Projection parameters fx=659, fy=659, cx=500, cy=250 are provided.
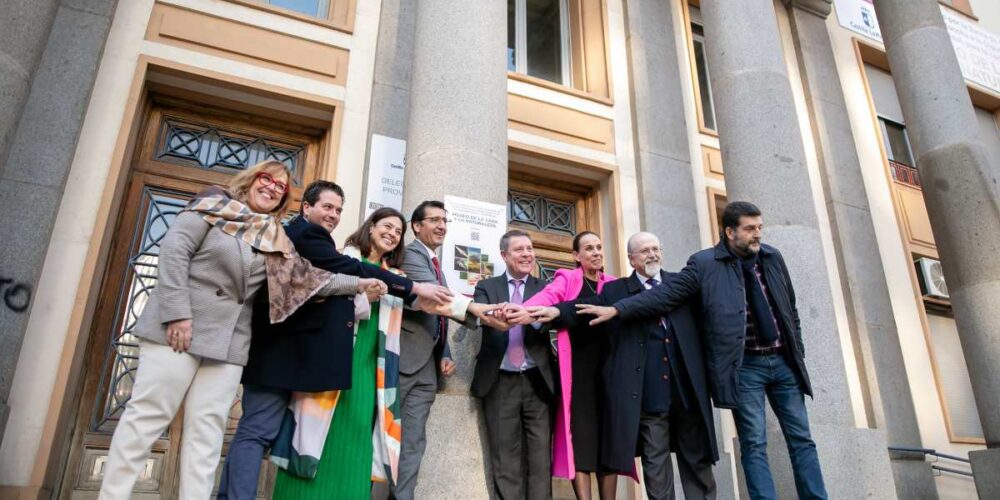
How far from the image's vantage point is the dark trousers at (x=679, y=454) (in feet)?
12.3

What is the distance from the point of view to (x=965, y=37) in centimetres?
1225

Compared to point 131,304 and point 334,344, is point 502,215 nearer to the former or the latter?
point 334,344

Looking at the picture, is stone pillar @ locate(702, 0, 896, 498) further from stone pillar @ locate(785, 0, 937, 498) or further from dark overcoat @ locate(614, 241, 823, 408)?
stone pillar @ locate(785, 0, 937, 498)

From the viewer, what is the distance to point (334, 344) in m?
3.21

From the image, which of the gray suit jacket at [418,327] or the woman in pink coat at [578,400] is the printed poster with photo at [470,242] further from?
the woman in pink coat at [578,400]

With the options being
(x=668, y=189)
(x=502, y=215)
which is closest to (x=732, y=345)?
(x=502, y=215)

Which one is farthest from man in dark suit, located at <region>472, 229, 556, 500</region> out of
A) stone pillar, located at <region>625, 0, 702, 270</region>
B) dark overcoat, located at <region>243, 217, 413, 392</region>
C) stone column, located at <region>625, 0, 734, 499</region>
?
stone pillar, located at <region>625, 0, 702, 270</region>

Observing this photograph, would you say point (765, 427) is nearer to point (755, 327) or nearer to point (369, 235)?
point (755, 327)

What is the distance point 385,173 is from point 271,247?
11.3 feet

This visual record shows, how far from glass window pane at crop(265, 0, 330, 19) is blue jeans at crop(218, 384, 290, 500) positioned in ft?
18.0

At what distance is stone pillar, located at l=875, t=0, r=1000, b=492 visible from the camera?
23.9 ft

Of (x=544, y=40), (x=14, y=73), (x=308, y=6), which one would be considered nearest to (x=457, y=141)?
(x=14, y=73)

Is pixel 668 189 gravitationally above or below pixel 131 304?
above

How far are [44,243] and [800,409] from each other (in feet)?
18.5
